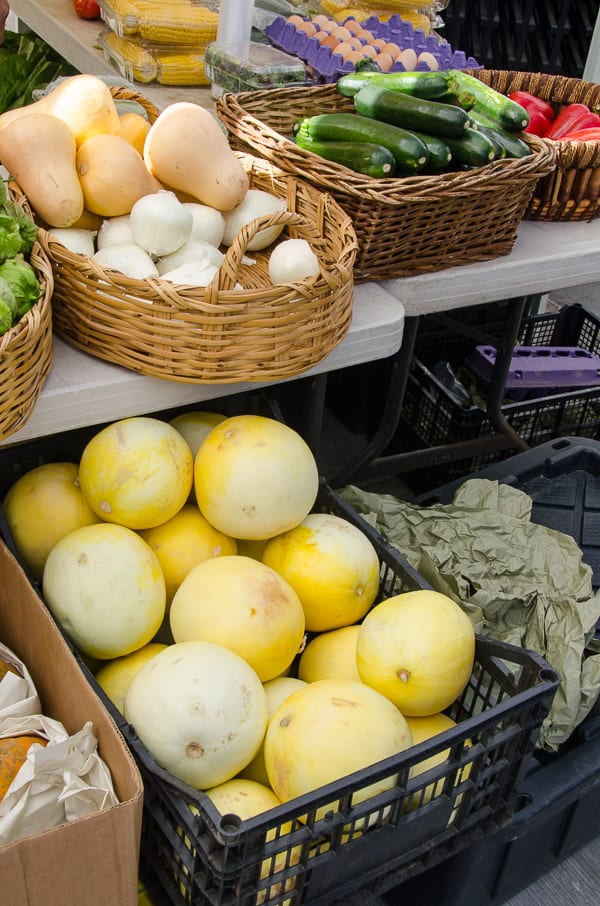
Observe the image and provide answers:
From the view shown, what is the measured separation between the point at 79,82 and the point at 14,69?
2554mm

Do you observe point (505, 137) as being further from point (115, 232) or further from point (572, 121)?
point (115, 232)

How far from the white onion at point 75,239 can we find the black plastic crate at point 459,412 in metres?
1.22

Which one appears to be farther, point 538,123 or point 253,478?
point 538,123

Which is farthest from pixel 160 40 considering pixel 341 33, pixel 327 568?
pixel 327 568

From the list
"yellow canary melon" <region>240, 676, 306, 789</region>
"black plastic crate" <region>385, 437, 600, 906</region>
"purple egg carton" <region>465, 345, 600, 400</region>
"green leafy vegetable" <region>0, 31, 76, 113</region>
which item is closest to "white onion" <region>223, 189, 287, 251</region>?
"yellow canary melon" <region>240, 676, 306, 789</region>

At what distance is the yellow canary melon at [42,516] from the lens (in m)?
1.33

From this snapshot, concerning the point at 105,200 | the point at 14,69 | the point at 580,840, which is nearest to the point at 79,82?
the point at 105,200

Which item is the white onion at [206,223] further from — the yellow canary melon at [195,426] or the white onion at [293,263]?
the yellow canary melon at [195,426]

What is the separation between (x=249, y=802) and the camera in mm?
1089

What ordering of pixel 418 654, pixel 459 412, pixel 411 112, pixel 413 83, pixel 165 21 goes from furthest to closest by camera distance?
pixel 165 21 → pixel 459 412 → pixel 413 83 → pixel 411 112 → pixel 418 654

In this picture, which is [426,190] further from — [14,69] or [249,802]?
[14,69]

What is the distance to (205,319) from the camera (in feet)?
3.94

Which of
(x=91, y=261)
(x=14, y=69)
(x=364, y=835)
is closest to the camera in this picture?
(x=364, y=835)

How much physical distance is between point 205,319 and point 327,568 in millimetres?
427
